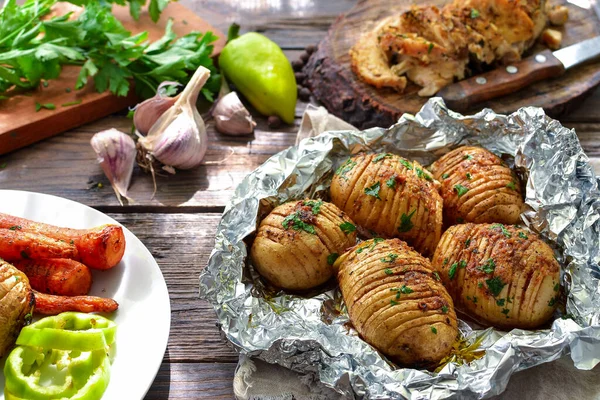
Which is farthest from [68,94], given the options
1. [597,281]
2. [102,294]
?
[597,281]

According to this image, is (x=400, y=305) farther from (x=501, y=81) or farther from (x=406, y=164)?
(x=501, y=81)

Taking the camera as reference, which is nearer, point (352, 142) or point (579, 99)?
point (352, 142)

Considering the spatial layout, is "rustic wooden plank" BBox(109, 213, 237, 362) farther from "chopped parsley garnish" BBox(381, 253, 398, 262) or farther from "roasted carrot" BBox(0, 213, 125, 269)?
"chopped parsley garnish" BBox(381, 253, 398, 262)

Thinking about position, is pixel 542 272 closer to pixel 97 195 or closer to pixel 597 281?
pixel 597 281

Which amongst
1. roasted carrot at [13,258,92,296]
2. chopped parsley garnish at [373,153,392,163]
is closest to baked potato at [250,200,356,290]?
chopped parsley garnish at [373,153,392,163]

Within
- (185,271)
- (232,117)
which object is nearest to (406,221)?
(185,271)
